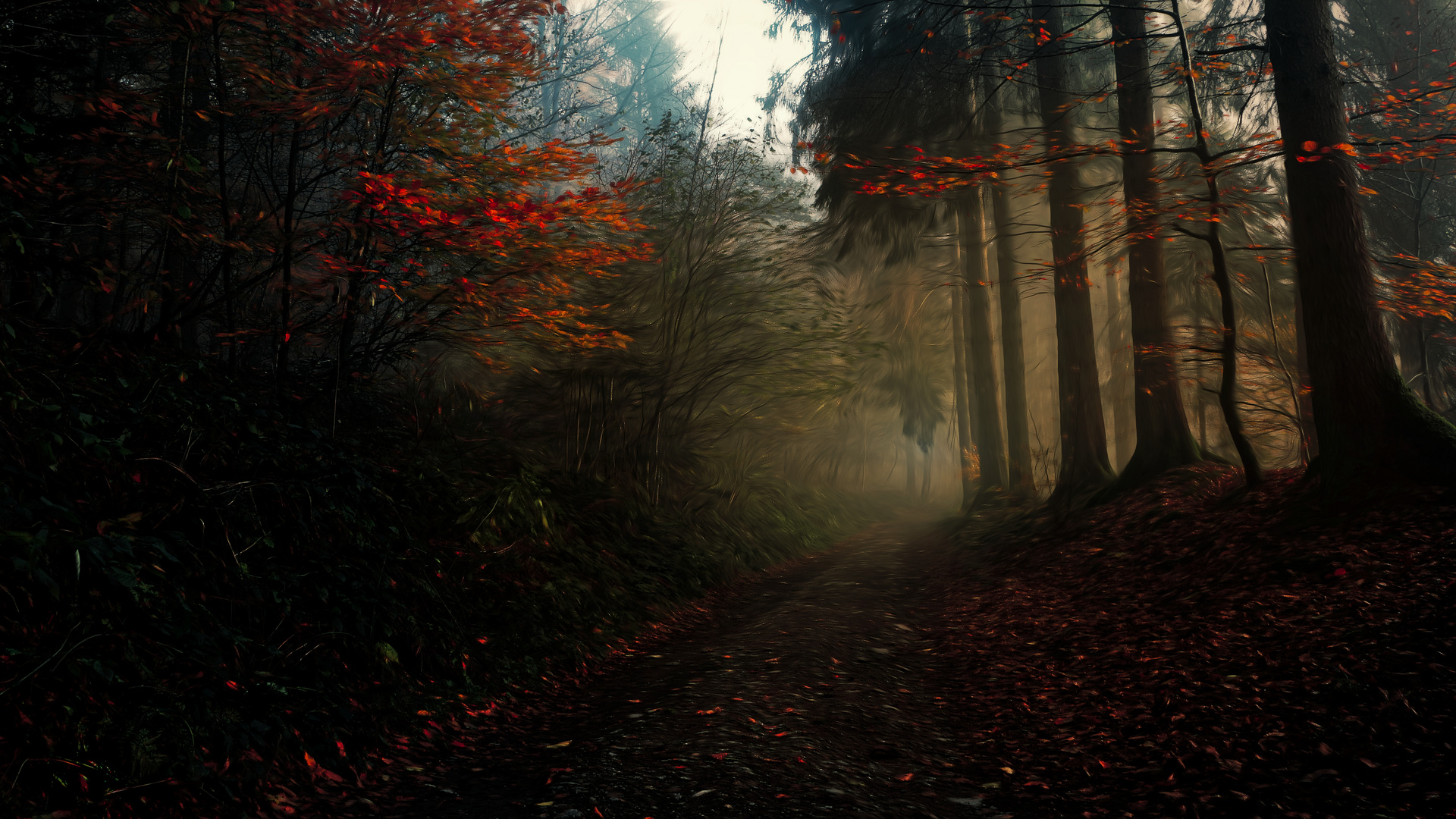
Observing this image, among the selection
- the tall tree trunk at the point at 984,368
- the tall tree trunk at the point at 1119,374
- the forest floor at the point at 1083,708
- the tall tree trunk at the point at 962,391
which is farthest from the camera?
the tall tree trunk at the point at 962,391

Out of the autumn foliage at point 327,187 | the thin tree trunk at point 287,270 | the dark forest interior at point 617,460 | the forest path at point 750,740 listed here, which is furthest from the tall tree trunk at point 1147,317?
the thin tree trunk at point 287,270

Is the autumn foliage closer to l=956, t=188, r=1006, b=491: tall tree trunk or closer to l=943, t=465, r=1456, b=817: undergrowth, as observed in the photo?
l=943, t=465, r=1456, b=817: undergrowth

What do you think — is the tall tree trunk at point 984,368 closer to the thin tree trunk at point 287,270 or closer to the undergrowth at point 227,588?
the undergrowth at point 227,588

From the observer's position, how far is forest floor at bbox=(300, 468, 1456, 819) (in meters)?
3.37

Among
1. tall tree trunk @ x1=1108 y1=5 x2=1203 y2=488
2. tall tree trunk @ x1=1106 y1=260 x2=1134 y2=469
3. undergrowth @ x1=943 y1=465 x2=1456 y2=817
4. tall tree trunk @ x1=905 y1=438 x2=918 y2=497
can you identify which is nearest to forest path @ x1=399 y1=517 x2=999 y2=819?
undergrowth @ x1=943 y1=465 x2=1456 y2=817

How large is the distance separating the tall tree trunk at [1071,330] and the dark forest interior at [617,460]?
8 cm

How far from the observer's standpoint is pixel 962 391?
21.6 meters

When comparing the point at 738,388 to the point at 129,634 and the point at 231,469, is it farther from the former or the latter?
the point at 129,634

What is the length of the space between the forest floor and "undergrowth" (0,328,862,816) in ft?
1.70

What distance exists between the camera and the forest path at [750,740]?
3.50 meters

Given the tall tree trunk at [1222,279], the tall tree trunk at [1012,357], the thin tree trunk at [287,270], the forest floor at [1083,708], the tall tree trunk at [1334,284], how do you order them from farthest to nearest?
the tall tree trunk at [1012,357]
the tall tree trunk at [1222,279]
the thin tree trunk at [287,270]
the tall tree trunk at [1334,284]
the forest floor at [1083,708]

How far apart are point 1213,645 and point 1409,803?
1748 mm

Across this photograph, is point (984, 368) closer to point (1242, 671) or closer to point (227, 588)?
point (1242, 671)

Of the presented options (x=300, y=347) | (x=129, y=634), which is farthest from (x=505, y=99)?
(x=129, y=634)
